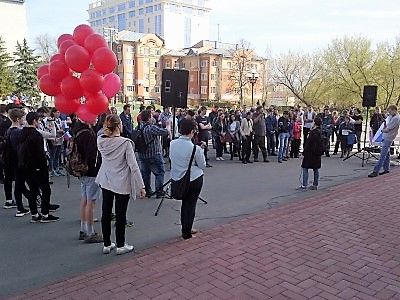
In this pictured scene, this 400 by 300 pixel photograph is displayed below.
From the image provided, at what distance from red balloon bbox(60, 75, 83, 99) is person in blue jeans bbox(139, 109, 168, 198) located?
53.1 inches

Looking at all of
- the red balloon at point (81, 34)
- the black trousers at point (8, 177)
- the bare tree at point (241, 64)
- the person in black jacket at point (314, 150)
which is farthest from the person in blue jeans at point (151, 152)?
the bare tree at point (241, 64)

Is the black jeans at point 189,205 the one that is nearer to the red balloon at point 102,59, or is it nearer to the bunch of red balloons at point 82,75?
the bunch of red balloons at point 82,75

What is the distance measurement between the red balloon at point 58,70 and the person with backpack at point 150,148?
1.63 metres

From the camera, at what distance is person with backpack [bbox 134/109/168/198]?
772cm

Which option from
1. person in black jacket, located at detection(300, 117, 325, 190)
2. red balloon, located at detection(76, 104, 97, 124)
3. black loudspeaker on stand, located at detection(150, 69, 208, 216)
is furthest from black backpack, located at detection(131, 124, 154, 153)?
person in black jacket, located at detection(300, 117, 325, 190)

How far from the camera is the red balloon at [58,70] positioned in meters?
6.70

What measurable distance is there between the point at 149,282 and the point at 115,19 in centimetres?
13399

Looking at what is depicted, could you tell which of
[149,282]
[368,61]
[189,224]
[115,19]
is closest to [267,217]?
[189,224]

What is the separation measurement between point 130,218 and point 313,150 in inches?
183

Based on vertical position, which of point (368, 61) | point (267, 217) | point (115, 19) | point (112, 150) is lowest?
point (267, 217)

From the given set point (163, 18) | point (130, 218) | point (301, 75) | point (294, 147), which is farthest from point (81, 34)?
point (163, 18)

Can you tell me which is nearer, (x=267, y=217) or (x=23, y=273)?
(x=23, y=273)

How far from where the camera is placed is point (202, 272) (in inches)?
178

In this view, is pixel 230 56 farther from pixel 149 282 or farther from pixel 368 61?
pixel 149 282
